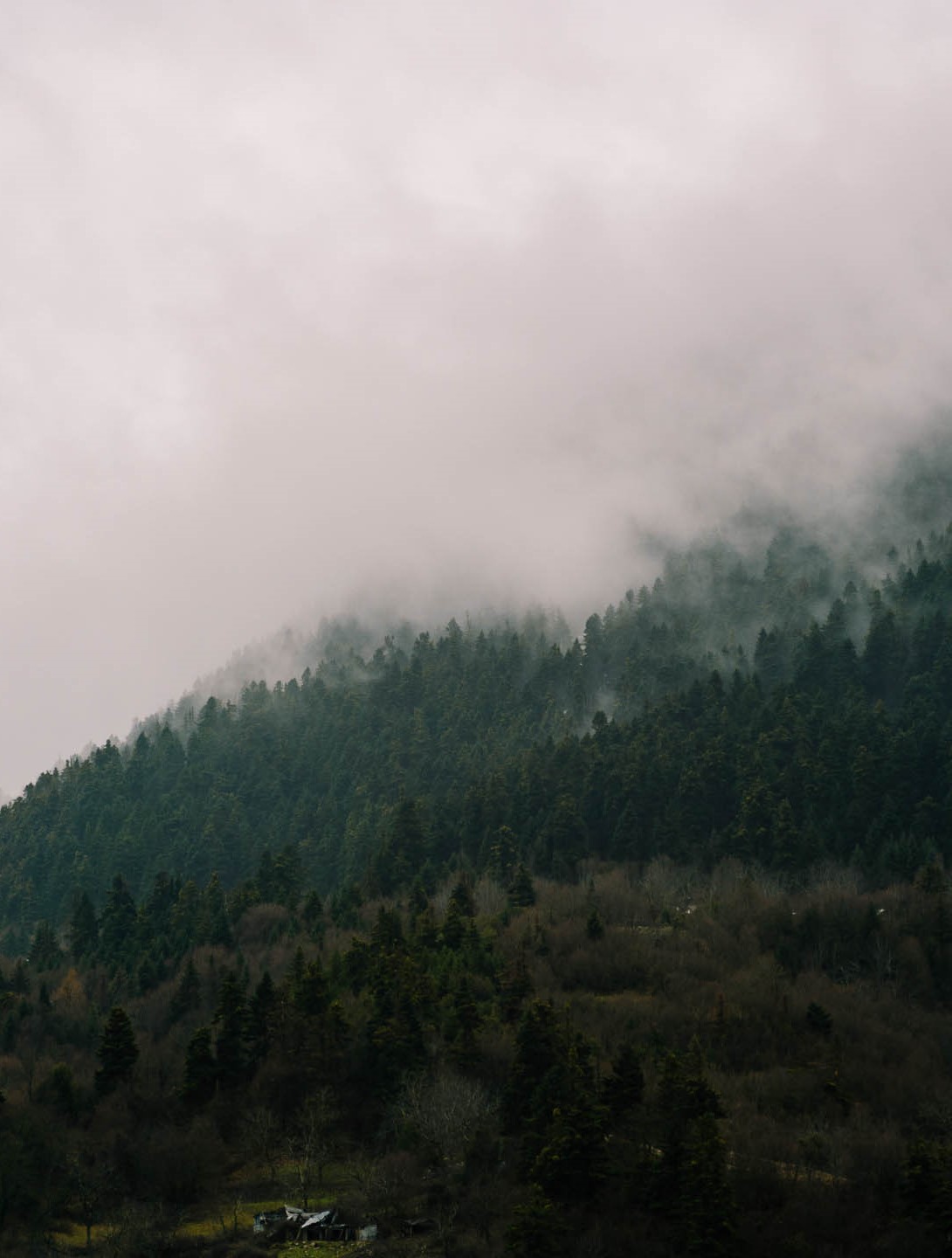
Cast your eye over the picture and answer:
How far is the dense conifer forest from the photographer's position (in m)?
67.7

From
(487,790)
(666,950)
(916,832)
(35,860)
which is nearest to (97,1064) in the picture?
(666,950)

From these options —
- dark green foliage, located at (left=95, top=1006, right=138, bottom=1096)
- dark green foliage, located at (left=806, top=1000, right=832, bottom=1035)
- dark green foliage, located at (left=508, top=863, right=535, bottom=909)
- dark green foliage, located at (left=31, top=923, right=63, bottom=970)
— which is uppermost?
dark green foliage, located at (left=31, top=923, right=63, bottom=970)

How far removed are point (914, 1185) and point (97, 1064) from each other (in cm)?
6837

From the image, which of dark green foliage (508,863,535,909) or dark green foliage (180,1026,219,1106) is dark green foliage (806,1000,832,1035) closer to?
dark green foliage (508,863,535,909)

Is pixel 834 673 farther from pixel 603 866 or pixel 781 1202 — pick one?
pixel 781 1202

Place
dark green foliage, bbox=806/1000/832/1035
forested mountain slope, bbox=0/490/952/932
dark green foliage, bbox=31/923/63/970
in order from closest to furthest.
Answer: dark green foliage, bbox=806/1000/832/1035, forested mountain slope, bbox=0/490/952/932, dark green foliage, bbox=31/923/63/970

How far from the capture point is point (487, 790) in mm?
148000

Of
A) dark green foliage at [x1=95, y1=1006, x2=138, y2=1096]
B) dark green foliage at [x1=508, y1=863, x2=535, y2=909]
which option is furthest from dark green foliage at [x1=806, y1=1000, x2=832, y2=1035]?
dark green foliage at [x1=95, y1=1006, x2=138, y2=1096]

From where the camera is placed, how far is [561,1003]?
96.3 meters

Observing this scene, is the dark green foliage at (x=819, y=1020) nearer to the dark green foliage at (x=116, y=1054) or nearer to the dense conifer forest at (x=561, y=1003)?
the dense conifer forest at (x=561, y=1003)

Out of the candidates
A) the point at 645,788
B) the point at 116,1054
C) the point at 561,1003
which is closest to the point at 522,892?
the point at 561,1003

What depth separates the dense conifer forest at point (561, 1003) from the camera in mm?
67688

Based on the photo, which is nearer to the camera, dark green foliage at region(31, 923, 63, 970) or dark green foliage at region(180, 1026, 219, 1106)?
dark green foliage at region(180, 1026, 219, 1106)

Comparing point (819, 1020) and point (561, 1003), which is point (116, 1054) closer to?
point (561, 1003)
